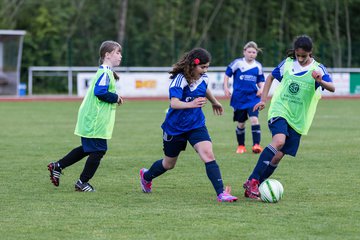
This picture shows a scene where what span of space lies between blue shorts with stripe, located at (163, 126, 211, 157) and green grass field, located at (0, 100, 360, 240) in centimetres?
49

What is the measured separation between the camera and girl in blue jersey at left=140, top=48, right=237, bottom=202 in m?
8.45

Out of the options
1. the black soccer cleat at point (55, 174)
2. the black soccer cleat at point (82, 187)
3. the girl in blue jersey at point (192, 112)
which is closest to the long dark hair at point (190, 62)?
the girl in blue jersey at point (192, 112)

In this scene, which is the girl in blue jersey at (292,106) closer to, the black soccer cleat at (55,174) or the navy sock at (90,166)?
the navy sock at (90,166)

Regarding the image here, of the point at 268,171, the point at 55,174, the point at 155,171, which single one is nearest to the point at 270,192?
the point at 268,171

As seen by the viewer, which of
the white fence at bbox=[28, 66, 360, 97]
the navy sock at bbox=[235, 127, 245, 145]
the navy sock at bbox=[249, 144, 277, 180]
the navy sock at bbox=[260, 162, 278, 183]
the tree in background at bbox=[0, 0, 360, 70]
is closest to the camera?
the navy sock at bbox=[249, 144, 277, 180]

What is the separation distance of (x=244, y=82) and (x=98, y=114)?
17.0 feet

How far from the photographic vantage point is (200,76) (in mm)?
8625

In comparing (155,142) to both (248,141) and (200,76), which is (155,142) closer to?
(248,141)

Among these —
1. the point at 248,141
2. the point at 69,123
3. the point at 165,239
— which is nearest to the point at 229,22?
the point at 69,123

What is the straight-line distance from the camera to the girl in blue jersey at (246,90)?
543 inches

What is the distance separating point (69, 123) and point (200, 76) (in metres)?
12.2

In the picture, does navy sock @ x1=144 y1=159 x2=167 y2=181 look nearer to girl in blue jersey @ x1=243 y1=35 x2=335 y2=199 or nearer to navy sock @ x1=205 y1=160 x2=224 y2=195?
navy sock @ x1=205 y1=160 x2=224 y2=195

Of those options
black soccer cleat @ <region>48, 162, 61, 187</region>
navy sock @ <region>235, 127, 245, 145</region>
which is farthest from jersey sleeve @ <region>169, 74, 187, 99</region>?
navy sock @ <region>235, 127, 245, 145</region>

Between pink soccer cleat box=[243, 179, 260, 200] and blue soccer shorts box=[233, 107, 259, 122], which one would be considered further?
blue soccer shorts box=[233, 107, 259, 122]
